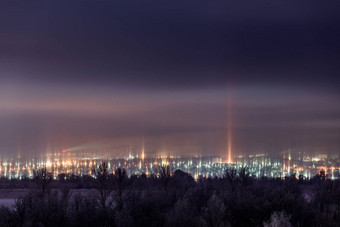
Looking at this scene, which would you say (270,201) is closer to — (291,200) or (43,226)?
(291,200)

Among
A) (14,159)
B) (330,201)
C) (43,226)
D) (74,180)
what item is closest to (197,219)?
(43,226)

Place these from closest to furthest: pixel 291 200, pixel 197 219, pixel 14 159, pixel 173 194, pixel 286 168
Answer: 1. pixel 197 219
2. pixel 291 200
3. pixel 173 194
4. pixel 286 168
5. pixel 14 159

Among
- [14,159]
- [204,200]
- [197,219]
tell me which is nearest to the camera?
[197,219]

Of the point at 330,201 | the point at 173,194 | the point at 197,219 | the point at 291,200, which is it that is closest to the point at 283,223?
the point at 197,219

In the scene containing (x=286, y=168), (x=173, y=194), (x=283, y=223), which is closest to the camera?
(x=283, y=223)

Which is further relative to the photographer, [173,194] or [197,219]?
[173,194]

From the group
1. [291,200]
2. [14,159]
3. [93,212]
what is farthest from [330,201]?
[14,159]

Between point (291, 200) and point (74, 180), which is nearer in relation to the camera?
point (291, 200)

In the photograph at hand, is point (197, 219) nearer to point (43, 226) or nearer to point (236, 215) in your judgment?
point (236, 215)

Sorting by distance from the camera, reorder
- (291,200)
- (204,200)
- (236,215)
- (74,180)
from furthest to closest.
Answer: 1. (74,180)
2. (204,200)
3. (291,200)
4. (236,215)
